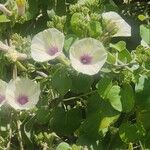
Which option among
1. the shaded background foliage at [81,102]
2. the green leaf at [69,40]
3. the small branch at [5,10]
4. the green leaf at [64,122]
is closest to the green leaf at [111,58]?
the shaded background foliage at [81,102]

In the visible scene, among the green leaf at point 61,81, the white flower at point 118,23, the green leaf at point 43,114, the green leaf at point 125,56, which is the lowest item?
the green leaf at point 43,114

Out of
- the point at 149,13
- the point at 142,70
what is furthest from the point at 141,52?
the point at 149,13

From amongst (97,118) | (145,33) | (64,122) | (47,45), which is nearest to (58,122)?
(64,122)

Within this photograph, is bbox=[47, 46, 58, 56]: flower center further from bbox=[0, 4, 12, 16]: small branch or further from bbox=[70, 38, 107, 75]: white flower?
bbox=[0, 4, 12, 16]: small branch

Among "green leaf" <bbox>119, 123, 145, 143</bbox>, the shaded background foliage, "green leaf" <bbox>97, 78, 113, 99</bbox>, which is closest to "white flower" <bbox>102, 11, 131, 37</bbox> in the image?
the shaded background foliage

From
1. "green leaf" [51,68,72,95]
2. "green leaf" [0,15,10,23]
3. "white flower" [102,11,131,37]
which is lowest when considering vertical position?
"green leaf" [51,68,72,95]

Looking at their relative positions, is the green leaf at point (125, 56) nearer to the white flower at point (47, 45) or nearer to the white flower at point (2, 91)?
the white flower at point (47, 45)
